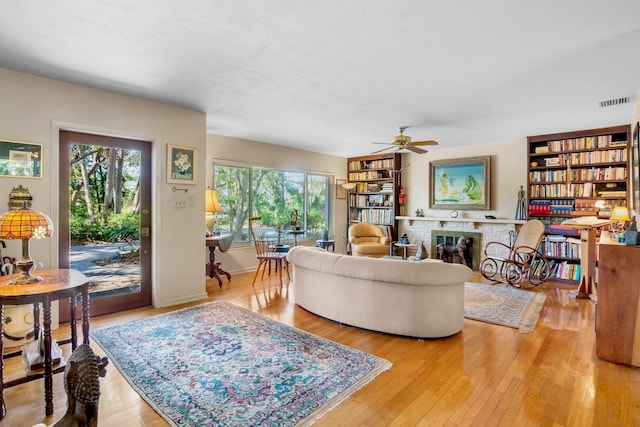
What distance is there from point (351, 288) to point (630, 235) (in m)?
2.42

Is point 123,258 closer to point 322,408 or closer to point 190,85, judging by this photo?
point 190,85

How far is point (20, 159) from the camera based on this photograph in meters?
3.09

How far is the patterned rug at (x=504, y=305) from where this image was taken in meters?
3.56

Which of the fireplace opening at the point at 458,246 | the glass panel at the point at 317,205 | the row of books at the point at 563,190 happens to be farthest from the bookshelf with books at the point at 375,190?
the row of books at the point at 563,190

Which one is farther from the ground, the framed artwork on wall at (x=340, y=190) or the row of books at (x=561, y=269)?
the framed artwork on wall at (x=340, y=190)

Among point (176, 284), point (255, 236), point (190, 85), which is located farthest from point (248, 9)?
point (255, 236)

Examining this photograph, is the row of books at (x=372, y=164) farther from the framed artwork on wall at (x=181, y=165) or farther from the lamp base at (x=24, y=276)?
the lamp base at (x=24, y=276)

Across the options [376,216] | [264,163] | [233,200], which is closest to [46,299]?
[233,200]

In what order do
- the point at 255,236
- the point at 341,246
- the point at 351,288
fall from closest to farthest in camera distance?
the point at 351,288
the point at 255,236
the point at 341,246

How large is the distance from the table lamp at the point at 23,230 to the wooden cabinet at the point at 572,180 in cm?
620

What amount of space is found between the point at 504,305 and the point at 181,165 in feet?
14.4

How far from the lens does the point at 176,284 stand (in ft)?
13.7

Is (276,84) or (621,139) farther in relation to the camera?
(621,139)

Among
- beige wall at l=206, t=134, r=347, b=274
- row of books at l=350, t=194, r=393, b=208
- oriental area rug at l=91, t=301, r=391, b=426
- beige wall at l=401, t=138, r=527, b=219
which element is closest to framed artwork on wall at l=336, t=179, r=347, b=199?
beige wall at l=206, t=134, r=347, b=274
